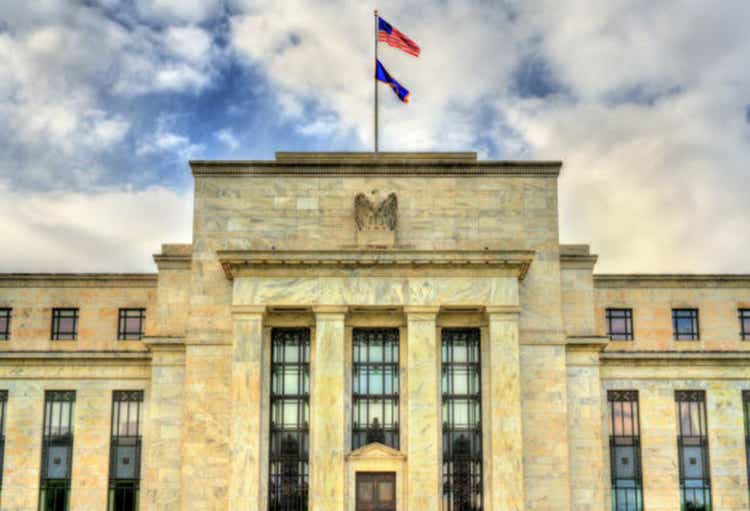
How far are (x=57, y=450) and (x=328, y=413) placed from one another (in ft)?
45.7

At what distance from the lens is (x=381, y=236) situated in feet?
138

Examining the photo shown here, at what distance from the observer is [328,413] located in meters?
39.2

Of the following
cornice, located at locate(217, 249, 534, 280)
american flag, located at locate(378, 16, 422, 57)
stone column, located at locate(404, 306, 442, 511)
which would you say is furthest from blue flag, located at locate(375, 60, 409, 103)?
stone column, located at locate(404, 306, 442, 511)

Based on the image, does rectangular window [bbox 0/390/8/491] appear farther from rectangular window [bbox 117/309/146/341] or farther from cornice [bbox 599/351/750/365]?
cornice [bbox 599/351/750/365]

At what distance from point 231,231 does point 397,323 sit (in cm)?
867

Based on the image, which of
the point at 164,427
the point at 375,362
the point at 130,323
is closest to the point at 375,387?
the point at 375,362

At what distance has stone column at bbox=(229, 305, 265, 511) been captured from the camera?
127ft

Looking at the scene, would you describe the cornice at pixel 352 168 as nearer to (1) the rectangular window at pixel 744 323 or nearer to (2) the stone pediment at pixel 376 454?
(2) the stone pediment at pixel 376 454

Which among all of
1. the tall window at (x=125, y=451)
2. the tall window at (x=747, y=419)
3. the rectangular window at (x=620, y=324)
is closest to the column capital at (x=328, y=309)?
the tall window at (x=125, y=451)

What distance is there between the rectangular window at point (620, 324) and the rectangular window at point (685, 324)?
2.19 m

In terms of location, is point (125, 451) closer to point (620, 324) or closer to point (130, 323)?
point (130, 323)

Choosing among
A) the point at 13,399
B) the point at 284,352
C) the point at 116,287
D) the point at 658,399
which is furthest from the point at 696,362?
the point at 13,399

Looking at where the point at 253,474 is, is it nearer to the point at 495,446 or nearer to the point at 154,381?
the point at 154,381

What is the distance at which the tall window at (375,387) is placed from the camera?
40.6 m
